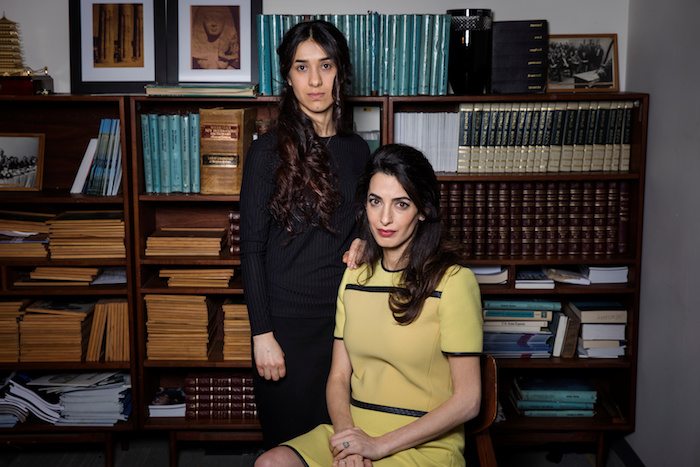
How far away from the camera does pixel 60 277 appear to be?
3.26 metres

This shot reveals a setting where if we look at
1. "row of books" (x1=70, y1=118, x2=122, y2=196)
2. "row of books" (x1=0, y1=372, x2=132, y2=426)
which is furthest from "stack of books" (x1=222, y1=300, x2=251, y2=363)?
"row of books" (x1=70, y1=118, x2=122, y2=196)

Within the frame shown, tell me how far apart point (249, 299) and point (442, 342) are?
2.23 feet

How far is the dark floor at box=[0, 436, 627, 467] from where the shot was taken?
3.37 m

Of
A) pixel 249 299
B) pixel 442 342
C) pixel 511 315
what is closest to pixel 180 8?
pixel 249 299

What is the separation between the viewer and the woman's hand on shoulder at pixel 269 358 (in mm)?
2254

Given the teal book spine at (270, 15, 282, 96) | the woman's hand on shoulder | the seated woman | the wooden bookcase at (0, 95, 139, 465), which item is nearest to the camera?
the seated woman

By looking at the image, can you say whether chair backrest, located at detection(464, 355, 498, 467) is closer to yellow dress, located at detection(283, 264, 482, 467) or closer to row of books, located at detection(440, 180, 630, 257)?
yellow dress, located at detection(283, 264, 482, 467)

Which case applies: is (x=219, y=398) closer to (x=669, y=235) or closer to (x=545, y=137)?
(x=545, y=137)

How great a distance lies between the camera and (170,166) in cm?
318

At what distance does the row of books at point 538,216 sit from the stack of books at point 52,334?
164 centimetres

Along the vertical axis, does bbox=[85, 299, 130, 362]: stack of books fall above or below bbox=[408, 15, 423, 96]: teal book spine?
below

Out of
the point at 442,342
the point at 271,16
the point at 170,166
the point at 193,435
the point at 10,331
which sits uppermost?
the point at 271,16

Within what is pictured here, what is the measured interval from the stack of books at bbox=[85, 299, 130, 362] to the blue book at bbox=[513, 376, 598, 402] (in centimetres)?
174

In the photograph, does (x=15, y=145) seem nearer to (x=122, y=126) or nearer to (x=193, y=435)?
(x=122, y=126)
